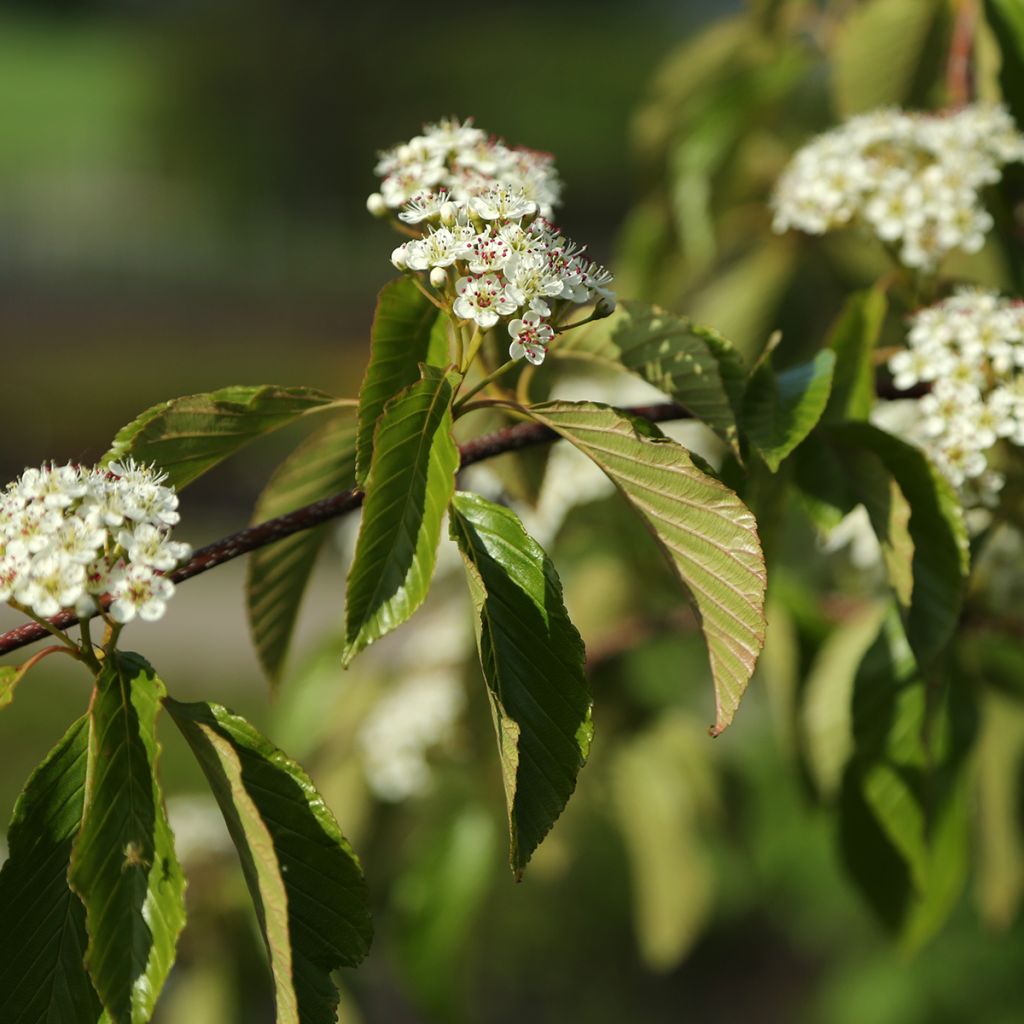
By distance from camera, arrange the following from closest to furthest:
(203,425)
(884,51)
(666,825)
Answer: (203,425), (884,51), (666,825)

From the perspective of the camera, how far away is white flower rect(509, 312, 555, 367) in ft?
2.67

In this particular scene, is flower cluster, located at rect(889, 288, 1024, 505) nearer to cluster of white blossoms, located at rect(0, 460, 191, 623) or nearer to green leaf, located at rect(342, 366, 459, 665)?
green leaf, located at rect(342, 366, 459, 665)

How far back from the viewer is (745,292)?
1765mm

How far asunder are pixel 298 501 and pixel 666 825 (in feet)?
3.30

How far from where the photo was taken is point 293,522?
834mm

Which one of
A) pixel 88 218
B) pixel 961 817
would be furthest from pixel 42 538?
pixel 88 218

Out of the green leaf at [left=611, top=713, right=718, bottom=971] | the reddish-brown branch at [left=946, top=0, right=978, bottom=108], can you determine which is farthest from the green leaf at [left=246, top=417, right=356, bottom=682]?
the green leaf at [left=611, top=713, right=718, bottom=971]

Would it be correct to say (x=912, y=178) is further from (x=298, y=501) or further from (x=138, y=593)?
(x=138, y=593)

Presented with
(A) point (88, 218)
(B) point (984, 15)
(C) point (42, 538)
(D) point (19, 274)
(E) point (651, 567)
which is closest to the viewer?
(C) point (42, 538)

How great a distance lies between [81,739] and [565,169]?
1790 centimetres

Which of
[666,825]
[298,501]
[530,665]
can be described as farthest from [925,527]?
[666,825]

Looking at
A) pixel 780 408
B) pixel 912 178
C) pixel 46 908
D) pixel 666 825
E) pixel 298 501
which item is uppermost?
pixel 912 178

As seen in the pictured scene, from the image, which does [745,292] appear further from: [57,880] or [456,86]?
[456,86]

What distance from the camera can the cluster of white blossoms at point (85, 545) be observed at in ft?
2.45
